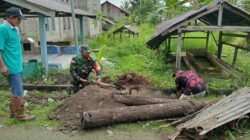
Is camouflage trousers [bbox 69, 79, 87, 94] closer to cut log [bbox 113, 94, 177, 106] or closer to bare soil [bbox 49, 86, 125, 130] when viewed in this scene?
bare soil [bbox 49, 86, 125, 130]

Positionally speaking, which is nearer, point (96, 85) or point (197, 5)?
point (96, 85)

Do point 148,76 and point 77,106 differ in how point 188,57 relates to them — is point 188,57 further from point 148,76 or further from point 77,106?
point 77,106

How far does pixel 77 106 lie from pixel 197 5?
15682 mm

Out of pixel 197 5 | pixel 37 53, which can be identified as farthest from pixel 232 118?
pixel 197 5

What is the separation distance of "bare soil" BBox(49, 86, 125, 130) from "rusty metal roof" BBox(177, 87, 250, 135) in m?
1.78

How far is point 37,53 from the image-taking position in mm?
15633

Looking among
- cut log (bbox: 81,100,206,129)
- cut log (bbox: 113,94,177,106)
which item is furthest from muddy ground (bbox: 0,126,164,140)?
cut log (bbox: 113,94,177,106)

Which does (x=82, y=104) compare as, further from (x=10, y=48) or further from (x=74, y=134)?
(x=10, y=48)

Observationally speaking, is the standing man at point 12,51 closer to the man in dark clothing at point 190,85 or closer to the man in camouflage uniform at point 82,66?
the man in camouflage uniform at point 82,66

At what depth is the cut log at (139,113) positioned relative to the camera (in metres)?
5.83

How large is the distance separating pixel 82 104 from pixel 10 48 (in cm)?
194

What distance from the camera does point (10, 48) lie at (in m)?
5.73

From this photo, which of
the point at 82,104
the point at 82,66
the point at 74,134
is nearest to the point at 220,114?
the point at 74,134

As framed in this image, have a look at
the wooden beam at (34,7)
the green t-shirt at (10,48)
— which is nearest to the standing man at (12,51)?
the green t-shirt at (10,48)
